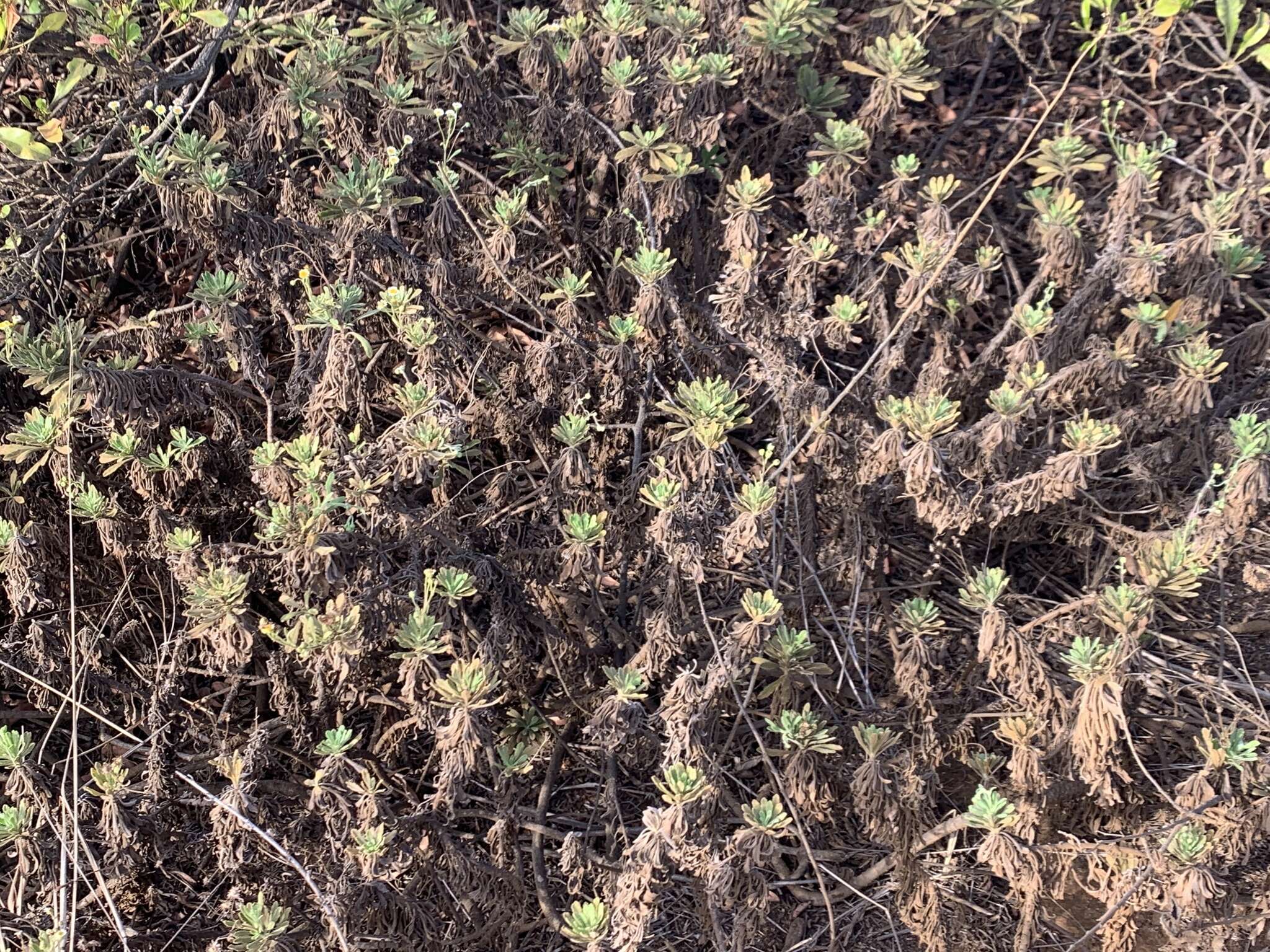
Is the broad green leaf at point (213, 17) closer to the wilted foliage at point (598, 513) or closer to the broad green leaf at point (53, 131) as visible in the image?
the wilted foliage at point (598, 513)

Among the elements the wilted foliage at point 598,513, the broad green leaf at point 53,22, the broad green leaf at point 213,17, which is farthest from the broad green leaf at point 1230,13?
the broad green leaf at point 53,22

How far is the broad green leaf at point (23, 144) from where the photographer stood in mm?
2344

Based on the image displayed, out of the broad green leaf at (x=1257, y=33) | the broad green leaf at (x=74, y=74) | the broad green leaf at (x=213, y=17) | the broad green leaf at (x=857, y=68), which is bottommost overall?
the broad green leaf at (x=1257, y=33)

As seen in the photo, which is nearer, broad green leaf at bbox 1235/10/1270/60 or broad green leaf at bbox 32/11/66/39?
broad green leaf at bbox 32/11/66/39

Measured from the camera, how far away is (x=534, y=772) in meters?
2.96

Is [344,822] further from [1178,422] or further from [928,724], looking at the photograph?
[1178,422]

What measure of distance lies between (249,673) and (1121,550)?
2448 mm

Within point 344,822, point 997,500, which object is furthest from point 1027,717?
point 344,822

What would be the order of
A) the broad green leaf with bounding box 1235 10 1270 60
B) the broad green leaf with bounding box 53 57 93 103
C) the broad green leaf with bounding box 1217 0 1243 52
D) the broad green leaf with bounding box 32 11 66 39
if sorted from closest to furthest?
the broad green leaf with bounding box 32 11 66 39, the broad green leaf with bounding box 53 57 93 103, the broad green leaf with bounding box 1235 10 1270 60, the broad green leaf with bounding box 1217 0 1243 52

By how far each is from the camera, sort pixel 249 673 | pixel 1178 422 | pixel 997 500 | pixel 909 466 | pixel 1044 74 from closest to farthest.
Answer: pixel 909 466 < pixel 997 500 < pixel 1178 422 < pixel 249 673 < pixel 1044 74

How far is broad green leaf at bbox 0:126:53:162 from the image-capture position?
7.69ft

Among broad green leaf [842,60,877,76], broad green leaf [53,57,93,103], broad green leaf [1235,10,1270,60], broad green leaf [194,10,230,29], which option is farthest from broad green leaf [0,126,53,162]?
broad green leaf [1235,10,1270,60]

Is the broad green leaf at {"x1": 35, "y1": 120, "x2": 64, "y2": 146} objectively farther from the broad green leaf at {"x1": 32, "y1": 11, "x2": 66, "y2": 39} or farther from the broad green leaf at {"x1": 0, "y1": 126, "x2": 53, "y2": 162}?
the broad green leaf at {"x1": 32, "y1": 11, "x2": 66, "y2": 39}

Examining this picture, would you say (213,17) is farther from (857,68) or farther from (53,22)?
(857,68)
